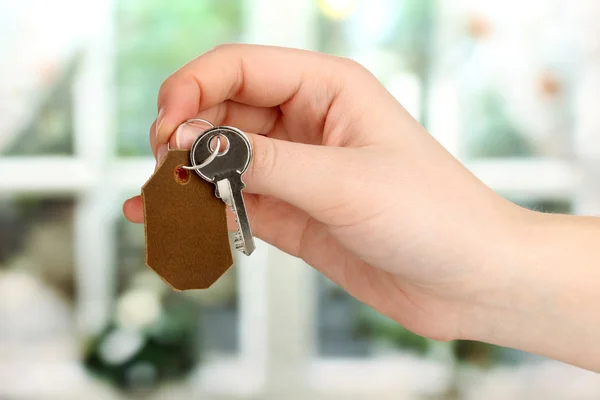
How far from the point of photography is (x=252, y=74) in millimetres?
759

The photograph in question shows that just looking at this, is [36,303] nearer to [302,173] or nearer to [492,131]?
[492,131]

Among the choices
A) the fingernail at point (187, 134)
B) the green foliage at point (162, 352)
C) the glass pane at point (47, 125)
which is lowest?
the green foliage at point (162, 352)

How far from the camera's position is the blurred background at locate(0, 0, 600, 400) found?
1972mm

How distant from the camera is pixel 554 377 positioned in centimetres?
199

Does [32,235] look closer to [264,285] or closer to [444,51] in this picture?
[264,285]

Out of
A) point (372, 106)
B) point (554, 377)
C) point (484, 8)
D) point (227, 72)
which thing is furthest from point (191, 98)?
point (554, 377)

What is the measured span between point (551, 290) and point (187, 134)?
1.45 feet

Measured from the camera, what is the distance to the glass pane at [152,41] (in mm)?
2004

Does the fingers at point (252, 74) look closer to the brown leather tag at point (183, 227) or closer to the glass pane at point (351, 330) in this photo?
the brown leather tag at point (183, 227)

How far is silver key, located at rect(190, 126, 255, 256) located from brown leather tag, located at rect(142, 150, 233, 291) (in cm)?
1

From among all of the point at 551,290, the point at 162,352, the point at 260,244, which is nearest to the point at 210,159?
the point at 551,290

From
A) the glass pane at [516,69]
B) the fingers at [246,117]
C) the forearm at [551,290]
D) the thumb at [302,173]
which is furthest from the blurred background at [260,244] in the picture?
the thumb at [302,173]

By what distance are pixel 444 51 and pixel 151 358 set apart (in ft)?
4.40

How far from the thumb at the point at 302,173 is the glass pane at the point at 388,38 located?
4.52ft
